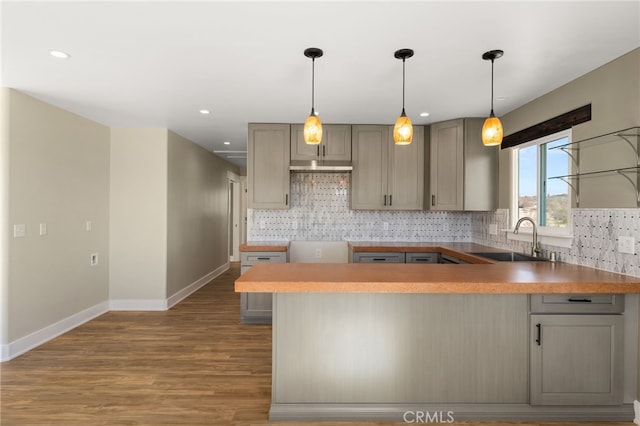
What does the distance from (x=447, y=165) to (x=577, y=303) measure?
7.43 feet

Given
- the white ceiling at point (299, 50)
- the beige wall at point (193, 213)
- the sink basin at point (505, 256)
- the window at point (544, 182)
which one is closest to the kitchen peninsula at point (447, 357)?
the window at point (544, 182)

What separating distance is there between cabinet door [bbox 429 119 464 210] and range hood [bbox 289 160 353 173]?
104 cm

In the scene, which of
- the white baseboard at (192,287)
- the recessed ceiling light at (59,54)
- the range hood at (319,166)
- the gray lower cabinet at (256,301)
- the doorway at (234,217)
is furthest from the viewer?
the doorway at (234,217)

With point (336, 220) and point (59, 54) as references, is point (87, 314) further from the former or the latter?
point (336, 220)

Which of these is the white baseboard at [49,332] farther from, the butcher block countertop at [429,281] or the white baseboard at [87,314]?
the butcher block countertop at [429,281]

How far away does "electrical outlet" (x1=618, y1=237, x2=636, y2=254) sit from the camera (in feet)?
7.16

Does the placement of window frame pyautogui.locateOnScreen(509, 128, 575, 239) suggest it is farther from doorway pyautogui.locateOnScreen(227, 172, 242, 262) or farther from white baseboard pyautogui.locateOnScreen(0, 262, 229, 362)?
doorway pyautogui.locateOnScreen(227, 172, 242, 262)

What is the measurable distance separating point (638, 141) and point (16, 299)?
5008mm

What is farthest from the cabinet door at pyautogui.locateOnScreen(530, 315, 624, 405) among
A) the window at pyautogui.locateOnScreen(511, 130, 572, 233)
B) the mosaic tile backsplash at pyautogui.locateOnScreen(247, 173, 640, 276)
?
the mosaic tile backsplash at pyautogui.locateOnScreen(247, 173, 640, 276)

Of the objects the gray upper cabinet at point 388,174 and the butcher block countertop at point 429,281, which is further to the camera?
the gray upper cabinet at point 388,174

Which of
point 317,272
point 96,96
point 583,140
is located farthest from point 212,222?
point 583,140

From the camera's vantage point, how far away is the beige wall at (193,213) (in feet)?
15.3

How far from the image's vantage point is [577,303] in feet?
6.84

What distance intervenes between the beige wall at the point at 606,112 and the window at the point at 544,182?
0.68 ft
